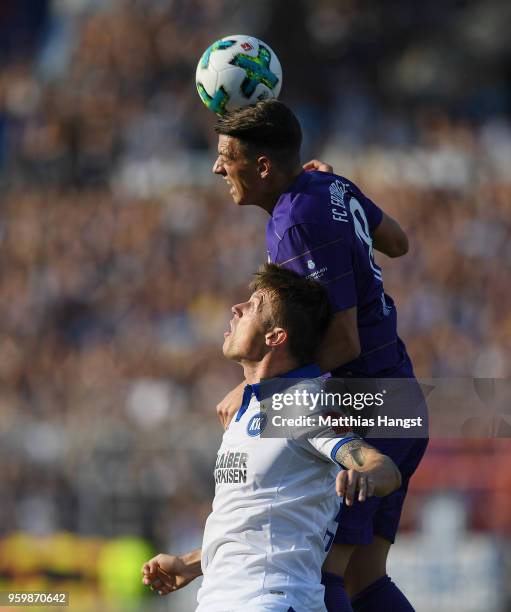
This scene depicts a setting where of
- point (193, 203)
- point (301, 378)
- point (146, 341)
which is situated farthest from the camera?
point (193, 203)

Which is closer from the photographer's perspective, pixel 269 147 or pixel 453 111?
pixel 269 147

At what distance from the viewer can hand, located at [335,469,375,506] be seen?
3.40m

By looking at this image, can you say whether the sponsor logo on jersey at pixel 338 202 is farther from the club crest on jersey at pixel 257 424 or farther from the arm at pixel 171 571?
the arm at pixel 171 571

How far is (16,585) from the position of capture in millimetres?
10656

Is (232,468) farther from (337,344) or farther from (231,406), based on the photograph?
(337,344)

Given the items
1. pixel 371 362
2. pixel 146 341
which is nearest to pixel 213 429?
pixel 146 341

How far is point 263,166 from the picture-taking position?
454 cm

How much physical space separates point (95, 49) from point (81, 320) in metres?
6.48

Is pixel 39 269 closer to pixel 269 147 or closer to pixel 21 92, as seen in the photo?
pixel 21 92

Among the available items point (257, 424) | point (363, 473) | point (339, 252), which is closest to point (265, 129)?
point (339, 252)

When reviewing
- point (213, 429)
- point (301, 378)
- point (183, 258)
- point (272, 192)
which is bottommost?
point (301, 378)

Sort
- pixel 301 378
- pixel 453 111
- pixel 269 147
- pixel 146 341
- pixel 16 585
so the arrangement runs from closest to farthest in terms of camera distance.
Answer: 1. pixel 301 378
2. pixel 269 147
3. pixel 16 585
4. pixel 146 341
5. pixel 453 111

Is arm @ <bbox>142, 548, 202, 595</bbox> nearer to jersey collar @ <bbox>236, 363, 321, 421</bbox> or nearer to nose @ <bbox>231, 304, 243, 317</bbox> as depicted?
jersey collar @ <bbox>236, 363, 321, 421</bbox>

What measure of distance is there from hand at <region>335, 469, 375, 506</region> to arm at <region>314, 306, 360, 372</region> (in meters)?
0.84
